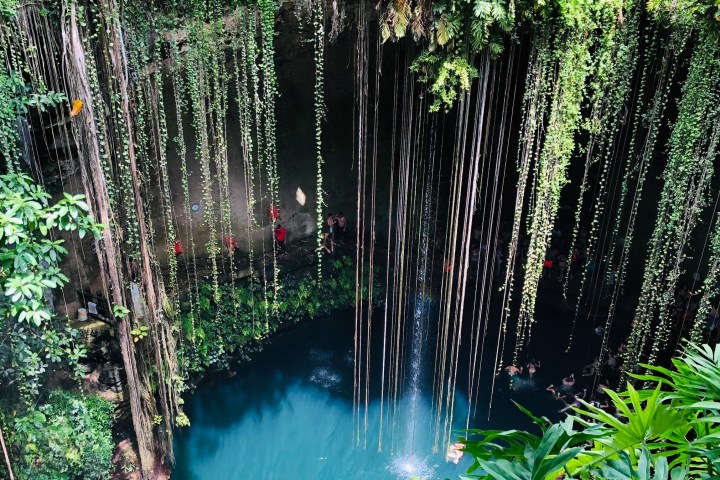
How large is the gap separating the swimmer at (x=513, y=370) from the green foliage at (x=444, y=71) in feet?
10.9

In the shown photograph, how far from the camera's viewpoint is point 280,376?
268 inches

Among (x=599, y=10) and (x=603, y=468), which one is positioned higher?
(x=599, y=10)

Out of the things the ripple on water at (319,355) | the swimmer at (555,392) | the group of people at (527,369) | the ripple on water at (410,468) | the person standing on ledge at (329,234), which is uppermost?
the person standing on ledge at (329,234)

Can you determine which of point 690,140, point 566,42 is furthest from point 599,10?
point 690,140

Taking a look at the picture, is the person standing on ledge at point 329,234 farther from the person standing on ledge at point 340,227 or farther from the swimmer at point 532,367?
the swimmer at point 532,367

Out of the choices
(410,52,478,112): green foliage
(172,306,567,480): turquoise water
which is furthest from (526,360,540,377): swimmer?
(410,52,478,112): green foliage

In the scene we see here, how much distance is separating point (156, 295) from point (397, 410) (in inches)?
123

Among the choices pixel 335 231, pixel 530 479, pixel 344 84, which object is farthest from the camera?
pixel 335 231

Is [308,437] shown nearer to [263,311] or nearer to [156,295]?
[263,311]

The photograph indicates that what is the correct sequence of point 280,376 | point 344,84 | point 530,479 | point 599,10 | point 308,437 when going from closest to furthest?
point 530,479 → point 599,10 → point 308,437 → point 280,376 → point 344,84

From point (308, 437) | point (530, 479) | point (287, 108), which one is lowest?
point (308, 437)

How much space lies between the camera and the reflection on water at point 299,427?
577 centimetres

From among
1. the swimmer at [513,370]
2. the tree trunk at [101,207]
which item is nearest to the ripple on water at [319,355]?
the swimmer at [513,370]

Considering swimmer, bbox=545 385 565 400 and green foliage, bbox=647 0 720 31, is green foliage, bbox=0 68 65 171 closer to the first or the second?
green foliage, bbox=647 0 720 31
